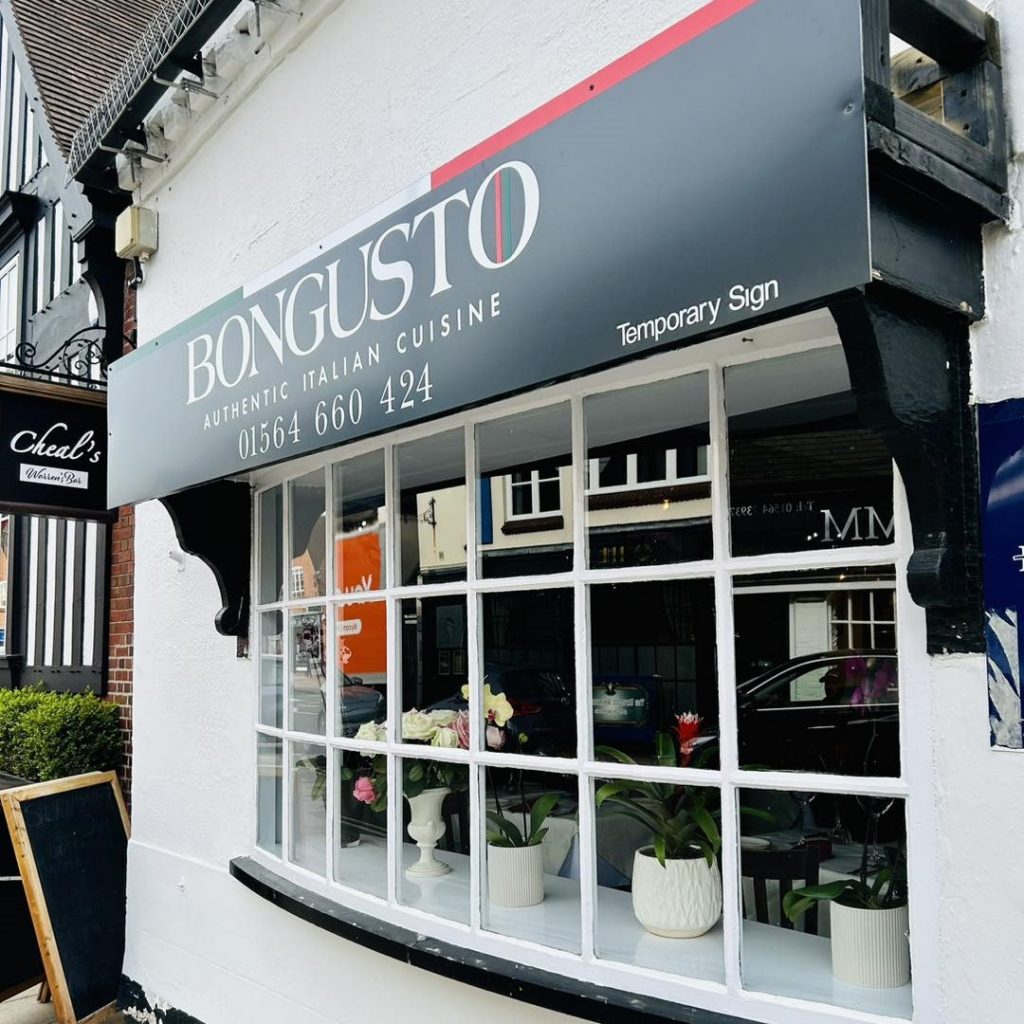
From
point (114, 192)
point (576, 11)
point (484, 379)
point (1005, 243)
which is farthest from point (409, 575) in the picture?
point (114, 192)

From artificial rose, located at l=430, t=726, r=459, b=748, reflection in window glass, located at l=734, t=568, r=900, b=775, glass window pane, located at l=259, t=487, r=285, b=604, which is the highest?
glass window pane, located at l=259, t=487, r=285, b=604

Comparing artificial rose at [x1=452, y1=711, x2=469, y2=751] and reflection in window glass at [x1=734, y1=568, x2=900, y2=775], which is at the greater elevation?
reflection in window glass at [x1=734, y1=568, x2=900, y2=775]

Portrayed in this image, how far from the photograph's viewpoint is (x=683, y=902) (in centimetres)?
258

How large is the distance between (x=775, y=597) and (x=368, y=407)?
120 centimetres

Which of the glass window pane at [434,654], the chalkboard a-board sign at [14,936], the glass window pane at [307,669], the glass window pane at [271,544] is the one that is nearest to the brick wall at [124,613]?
the chalkboard a-board sign at [14,936]

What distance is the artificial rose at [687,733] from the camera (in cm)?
253

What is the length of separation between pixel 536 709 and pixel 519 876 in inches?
19.6

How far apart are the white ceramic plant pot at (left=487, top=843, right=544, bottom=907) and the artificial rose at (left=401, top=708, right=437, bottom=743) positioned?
0.45 meters

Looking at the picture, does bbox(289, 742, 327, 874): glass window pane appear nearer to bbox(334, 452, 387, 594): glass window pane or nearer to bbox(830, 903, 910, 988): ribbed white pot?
bbox(334, 452, 387, 594): glass window pane

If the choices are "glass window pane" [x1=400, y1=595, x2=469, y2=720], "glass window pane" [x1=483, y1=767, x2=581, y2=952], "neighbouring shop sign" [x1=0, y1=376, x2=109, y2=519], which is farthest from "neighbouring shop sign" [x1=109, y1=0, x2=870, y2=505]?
"neighbouring shop sign" [x1=0, y1=376, x2=109, y2=519]

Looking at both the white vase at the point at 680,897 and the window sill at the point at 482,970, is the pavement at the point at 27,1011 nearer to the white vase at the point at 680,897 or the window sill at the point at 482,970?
the window sill at the point at 482,970

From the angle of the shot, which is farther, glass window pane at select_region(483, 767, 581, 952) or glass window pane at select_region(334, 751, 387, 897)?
glass window pane at select_region(334, 751, 387, 897)

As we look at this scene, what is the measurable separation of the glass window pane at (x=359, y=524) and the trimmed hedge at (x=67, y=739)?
246 cm

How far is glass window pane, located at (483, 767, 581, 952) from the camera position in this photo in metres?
2.86
